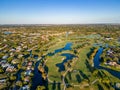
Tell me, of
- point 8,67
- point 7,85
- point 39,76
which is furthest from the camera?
point 8,67

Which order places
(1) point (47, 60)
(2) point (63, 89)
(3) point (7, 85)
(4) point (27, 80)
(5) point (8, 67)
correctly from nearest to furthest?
(2) point (63, 89), (3) point (7, 85), (4) point (27, 80), (5) point (8, 67), (1) point (47, 60)

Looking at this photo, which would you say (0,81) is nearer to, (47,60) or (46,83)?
(46,83)

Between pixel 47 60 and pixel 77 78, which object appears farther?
pixel 47 60

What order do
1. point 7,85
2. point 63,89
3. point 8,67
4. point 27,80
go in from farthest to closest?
point 8,67
point 27,80
point 7,85
point 63,89

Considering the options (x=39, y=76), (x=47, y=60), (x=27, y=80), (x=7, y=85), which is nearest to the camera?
(x=7, y=85)

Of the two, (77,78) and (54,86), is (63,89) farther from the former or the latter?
(77,78)

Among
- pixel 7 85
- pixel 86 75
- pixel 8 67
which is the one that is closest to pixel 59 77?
pixel 86 75

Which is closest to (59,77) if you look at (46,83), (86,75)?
(46,83)

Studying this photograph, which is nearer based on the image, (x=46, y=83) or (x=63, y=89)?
(x=63, y=89)
